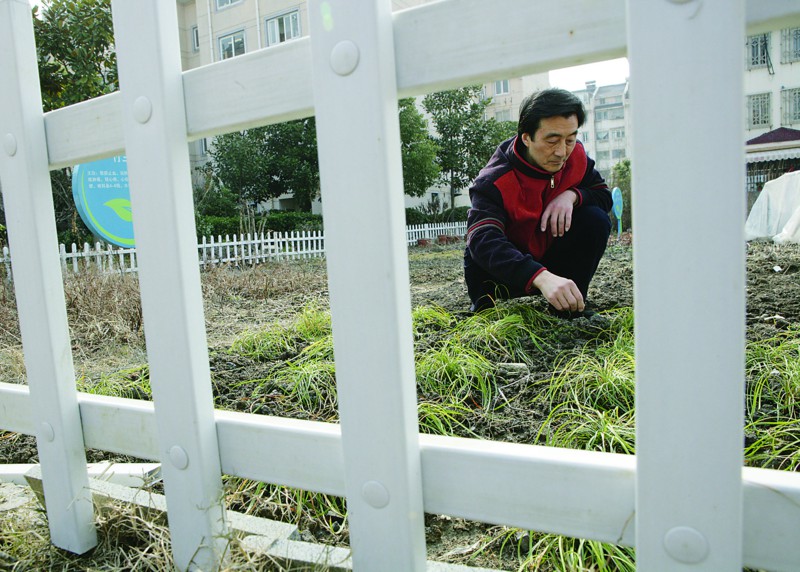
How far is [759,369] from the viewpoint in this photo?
5.50 ft

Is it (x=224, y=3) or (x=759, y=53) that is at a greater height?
(x=224, y=3)

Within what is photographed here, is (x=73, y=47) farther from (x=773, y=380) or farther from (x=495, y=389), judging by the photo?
(x=773, y=380)

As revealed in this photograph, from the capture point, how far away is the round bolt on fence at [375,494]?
2.80 ft

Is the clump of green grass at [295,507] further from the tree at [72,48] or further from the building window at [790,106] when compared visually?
the building window at [790,106]

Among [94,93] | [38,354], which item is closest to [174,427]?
[38,354]

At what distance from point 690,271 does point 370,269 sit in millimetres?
414

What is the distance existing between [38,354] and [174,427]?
466 mm

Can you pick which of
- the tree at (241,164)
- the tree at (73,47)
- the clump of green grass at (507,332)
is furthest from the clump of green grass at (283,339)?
the tree at (241,164)

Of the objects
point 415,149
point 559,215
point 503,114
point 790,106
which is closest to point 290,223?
point 415,149

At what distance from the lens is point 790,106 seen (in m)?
26.2

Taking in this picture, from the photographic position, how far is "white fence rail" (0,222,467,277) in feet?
24.7

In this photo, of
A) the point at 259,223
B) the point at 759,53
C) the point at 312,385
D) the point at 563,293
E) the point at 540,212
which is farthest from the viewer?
the point at 759,53

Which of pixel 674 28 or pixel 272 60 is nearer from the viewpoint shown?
pixel 674 28

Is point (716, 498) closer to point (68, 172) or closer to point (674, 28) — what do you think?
point (674, 28)
